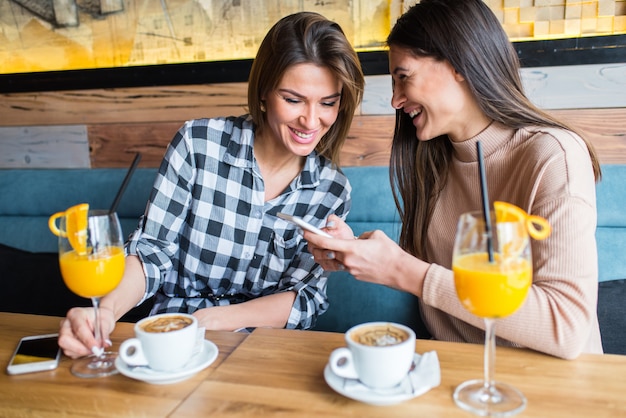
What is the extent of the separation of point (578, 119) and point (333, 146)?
3.18 ft

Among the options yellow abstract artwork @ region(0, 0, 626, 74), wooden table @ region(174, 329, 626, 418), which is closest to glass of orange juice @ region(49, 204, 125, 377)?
wooden table @ region(174, 329, 626, 418)

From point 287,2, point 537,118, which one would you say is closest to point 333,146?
point 537,118

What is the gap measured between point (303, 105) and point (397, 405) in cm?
95

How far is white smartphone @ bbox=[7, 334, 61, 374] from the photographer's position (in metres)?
1.04

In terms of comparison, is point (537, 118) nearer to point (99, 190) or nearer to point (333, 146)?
point (333, 146)

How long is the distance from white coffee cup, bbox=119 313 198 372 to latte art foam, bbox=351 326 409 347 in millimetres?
283

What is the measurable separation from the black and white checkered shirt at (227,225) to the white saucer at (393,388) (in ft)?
2.35

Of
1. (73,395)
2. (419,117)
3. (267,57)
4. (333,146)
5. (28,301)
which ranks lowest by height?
(28,301)

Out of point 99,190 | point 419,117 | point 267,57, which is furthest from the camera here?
point 99,190

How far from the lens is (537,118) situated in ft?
4.42

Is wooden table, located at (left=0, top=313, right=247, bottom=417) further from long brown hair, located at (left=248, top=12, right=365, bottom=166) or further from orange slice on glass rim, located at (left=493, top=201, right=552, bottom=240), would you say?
long brown hair, located at (left=248, top=12, right=365, bottom=166)

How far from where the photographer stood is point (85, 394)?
95 centimetres

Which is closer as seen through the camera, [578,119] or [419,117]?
[419,117]

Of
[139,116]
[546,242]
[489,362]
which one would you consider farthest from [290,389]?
[139,116]
